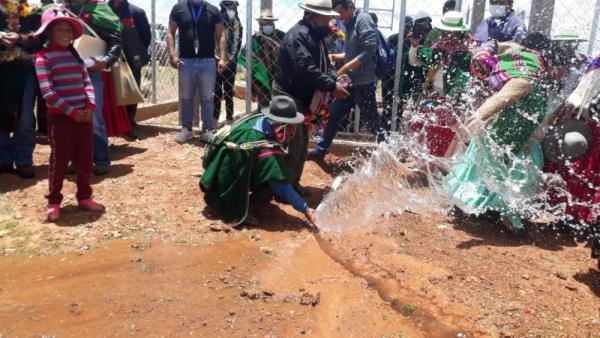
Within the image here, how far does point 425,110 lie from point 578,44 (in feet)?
5.64

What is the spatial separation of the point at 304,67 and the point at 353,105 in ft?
4.87

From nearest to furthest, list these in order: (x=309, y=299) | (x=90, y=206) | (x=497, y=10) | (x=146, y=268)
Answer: (x=309, y=299) → (x=146, y=268) → (x=90, y=206) → (x=497, y=10)

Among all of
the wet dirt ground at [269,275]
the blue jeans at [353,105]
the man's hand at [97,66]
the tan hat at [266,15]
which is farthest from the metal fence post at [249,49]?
the wet dirt ground at [269,275]

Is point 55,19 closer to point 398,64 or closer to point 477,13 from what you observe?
point 398,64

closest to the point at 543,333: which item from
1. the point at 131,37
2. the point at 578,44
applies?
the point at 578,44

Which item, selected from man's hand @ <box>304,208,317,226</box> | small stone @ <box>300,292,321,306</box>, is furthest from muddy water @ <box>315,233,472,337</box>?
small stone @ <box>300,292,321,306</box>

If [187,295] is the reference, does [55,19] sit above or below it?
above

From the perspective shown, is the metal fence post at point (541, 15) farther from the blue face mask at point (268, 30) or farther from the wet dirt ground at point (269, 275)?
the blue face mask at point (268, 30)

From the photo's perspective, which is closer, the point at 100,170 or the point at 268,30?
the point at 100,170

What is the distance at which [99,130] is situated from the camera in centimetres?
509

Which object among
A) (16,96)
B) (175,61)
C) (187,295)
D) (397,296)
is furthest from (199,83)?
(397,296)

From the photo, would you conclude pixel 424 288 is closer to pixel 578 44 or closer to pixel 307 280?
pixel 307 280

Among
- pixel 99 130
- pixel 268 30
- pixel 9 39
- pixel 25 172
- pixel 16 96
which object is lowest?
pixel 25 172

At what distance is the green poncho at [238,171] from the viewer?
4117mm
